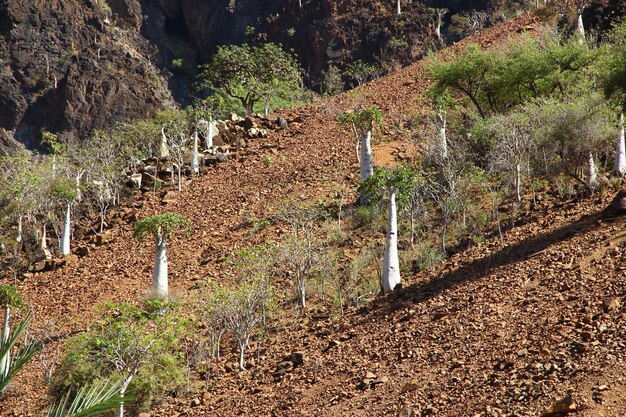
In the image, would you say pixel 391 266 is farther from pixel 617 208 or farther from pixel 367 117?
pixel 367 117

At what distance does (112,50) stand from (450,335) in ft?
185

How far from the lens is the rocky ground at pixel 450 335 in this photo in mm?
8203

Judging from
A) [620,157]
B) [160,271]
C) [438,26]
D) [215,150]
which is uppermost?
[438,26]

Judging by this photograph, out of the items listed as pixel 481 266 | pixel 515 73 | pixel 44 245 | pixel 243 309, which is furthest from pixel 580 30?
pixel 44 245

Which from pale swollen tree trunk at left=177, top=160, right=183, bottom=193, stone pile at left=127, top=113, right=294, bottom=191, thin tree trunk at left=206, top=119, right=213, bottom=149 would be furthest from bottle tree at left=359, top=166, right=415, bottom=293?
thin tree trunk at left=206, top=119, right=213, bottom=149

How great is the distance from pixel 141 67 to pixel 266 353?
171ft

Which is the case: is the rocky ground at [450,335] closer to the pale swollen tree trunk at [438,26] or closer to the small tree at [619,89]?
the small tree at [619,89]

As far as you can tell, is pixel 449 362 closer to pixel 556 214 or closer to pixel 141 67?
pixel 556 214

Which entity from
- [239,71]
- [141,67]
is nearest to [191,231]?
[239,71]

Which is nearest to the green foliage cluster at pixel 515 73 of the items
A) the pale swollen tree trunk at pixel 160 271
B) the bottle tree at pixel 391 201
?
the bottle tree at pixel 391 201

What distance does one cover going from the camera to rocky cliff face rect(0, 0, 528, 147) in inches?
2271

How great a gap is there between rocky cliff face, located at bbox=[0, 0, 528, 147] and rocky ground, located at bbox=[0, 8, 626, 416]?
4200cm

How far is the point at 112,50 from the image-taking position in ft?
201

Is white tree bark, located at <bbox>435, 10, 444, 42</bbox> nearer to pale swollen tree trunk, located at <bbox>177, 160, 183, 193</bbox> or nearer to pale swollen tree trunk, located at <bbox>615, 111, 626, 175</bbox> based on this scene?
pale swollen tree trunk, located at <bbox>177, 160, 183, 193</bbox>
